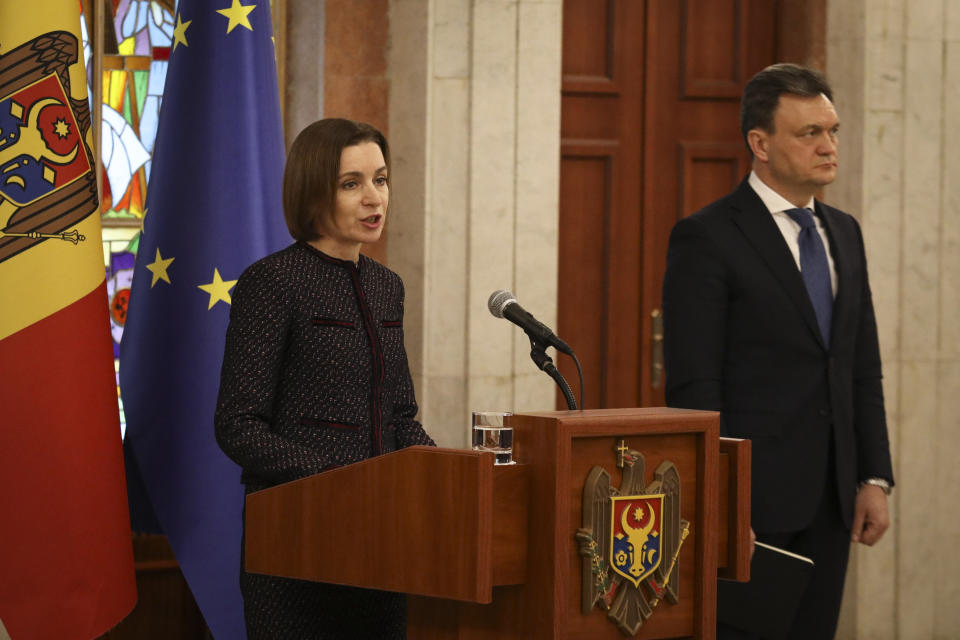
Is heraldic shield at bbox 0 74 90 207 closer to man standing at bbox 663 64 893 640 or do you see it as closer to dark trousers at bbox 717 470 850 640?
man standing at bbox 663 64 893 640

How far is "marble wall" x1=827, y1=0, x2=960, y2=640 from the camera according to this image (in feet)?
15.5

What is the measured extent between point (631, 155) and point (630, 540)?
3.29 meters

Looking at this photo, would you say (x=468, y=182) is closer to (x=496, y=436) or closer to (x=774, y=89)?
(x=774, y=89)

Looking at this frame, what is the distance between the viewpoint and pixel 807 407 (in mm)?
2807

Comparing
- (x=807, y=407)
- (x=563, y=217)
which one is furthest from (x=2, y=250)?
(x=563, y=217)

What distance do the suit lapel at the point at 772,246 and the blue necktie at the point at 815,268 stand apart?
0.16 feet

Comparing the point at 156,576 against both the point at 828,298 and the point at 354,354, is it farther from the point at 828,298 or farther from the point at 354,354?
the point at 828,298

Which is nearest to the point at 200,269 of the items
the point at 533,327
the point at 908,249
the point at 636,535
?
the point at 533,327

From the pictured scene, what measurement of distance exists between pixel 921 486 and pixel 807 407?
7.49 feet

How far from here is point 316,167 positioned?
7.32 feet

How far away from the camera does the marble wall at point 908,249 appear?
187 inches

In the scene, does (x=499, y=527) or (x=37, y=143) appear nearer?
(x=499, y=527)

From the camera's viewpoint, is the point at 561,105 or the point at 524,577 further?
the point at 561,105

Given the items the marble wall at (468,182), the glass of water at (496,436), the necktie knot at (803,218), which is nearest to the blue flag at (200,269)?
the marble wall at (468,182)
